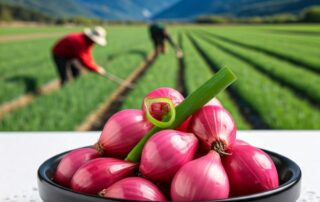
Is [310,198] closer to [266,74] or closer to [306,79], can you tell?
[306,79]

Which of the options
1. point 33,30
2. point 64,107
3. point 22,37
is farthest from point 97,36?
point 33,30

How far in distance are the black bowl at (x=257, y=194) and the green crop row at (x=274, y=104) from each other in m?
4.10

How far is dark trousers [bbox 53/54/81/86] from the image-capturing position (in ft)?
21.5

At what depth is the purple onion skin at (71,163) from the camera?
734mm

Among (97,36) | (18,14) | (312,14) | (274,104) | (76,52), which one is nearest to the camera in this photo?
(97,36)

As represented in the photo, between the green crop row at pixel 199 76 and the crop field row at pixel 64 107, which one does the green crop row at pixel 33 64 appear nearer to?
the crop field row at pixel 64 107

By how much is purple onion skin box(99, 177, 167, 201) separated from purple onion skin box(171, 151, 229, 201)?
0.02 meters

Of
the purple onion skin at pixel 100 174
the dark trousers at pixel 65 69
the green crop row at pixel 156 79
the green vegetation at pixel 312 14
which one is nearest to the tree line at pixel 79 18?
the green vegetation at pixel 312 14

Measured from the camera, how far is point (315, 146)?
1.31 m

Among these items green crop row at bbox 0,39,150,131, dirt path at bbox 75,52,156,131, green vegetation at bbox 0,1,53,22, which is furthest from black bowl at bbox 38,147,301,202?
green vegetation at bbox 0,1,53,22

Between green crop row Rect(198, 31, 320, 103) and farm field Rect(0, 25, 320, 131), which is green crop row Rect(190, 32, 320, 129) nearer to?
farm field Rect(0, 25, 320, 131)

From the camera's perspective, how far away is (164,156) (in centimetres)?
64

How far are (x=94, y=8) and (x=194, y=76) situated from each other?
1.87 metres

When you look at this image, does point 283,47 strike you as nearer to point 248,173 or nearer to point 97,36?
point 97,36
